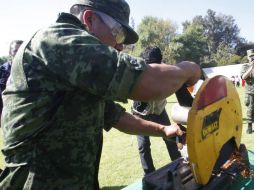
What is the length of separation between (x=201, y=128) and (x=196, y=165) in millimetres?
183

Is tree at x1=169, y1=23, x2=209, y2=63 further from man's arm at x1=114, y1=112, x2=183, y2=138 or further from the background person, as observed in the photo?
man's arm at x1=114, y1=112, x2=183, y2=138

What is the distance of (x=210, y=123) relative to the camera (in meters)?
1.84

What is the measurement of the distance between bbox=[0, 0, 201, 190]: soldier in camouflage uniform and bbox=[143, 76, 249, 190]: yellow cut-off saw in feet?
0.62

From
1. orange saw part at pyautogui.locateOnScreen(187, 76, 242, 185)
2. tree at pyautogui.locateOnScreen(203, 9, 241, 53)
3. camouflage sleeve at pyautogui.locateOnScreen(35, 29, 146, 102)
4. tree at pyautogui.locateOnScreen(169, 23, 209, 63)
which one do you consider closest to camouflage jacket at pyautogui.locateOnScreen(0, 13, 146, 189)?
camouflage sleeve at pyautogui.locateOnScreen(35, 29, 146, 102)

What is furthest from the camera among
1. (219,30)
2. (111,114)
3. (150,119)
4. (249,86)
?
(219,30)

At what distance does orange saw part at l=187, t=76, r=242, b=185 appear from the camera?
5.65 feet

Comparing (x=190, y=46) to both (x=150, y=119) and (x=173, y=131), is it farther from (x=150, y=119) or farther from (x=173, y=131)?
(x=173, y=131)

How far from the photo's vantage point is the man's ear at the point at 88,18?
167 cm

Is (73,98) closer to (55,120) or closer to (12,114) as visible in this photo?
(55,120)

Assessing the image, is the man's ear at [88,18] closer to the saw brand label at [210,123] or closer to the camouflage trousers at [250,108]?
the saw brand label at [210,123]

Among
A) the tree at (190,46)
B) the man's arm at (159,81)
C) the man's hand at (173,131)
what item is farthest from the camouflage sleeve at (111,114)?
the tree at (190,46)

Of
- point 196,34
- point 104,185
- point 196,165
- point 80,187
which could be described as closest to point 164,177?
point 196,165

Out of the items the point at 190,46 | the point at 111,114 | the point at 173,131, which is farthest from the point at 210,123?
the point at 190,46

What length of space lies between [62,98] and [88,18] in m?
0.39
